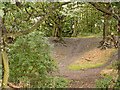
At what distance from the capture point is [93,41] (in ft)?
53.4

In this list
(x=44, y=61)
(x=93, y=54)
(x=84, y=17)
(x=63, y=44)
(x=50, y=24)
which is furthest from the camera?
(x=84, y=17)

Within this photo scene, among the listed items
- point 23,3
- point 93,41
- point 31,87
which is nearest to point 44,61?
point 31,87

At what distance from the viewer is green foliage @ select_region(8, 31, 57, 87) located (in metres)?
5.56

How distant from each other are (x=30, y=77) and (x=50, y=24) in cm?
1413

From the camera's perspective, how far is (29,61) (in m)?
5.58

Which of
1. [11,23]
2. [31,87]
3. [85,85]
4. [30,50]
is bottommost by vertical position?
[85,85]

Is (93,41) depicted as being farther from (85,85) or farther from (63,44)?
(85,85)

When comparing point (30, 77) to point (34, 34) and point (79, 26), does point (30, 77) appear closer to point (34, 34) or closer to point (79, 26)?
point (34, 34)

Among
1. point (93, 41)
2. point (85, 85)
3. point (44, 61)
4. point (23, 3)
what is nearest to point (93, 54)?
point (93, 41)

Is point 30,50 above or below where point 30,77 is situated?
above

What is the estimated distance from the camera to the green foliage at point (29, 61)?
5.56 m

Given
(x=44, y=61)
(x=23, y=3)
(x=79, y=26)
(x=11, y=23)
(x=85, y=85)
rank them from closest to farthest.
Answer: (x=11, y=23) → (x=23, y=3) → (x=44, y=61) → (x=85, y=85) → (x=79, y=26)

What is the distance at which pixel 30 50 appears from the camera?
19.3ft

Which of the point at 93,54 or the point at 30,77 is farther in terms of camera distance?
the point at 93,54
